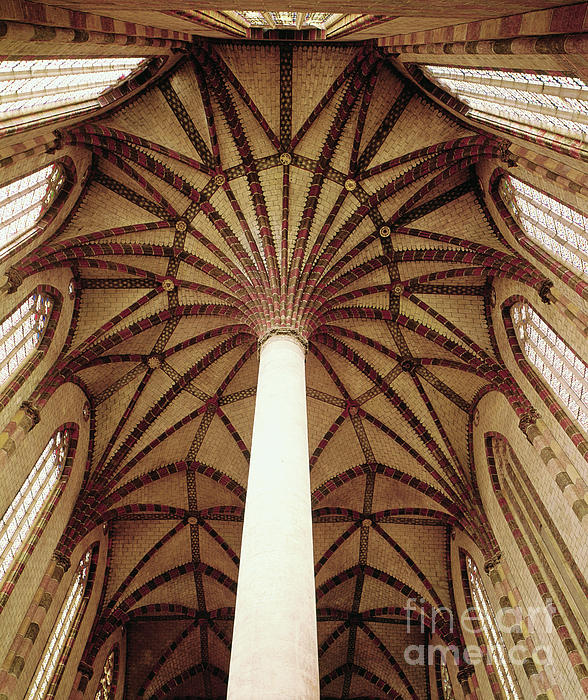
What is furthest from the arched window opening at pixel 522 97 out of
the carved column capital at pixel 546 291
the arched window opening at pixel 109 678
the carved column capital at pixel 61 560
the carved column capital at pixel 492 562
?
the arched window opening at pixel 109 678

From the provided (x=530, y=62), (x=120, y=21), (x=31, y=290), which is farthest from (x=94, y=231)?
(x=530, y=62)

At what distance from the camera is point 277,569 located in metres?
6.70

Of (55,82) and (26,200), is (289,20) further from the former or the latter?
(26,200)

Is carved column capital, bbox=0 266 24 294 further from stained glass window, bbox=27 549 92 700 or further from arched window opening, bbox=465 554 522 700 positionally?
arched window opening, bbox=465 554 522 700

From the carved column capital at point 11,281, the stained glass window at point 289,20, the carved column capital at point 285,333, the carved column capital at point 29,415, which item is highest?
the stained glass window at point 289,20

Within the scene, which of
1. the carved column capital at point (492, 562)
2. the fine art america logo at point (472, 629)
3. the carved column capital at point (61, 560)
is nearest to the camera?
the fine art america logo at point (472, 629)

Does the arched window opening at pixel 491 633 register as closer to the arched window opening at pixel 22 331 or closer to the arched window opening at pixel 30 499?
the arched window opening at pixel 30 499

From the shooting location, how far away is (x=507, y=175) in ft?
43.2

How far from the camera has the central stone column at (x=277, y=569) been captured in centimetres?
577

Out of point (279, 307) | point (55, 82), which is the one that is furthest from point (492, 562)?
point (55, 82)

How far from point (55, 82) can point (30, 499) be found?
8222 millimetres

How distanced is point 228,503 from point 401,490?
16.3ft

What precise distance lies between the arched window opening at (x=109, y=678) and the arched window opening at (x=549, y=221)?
1558 centimetres

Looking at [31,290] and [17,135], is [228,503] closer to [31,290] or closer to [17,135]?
[31,290]
